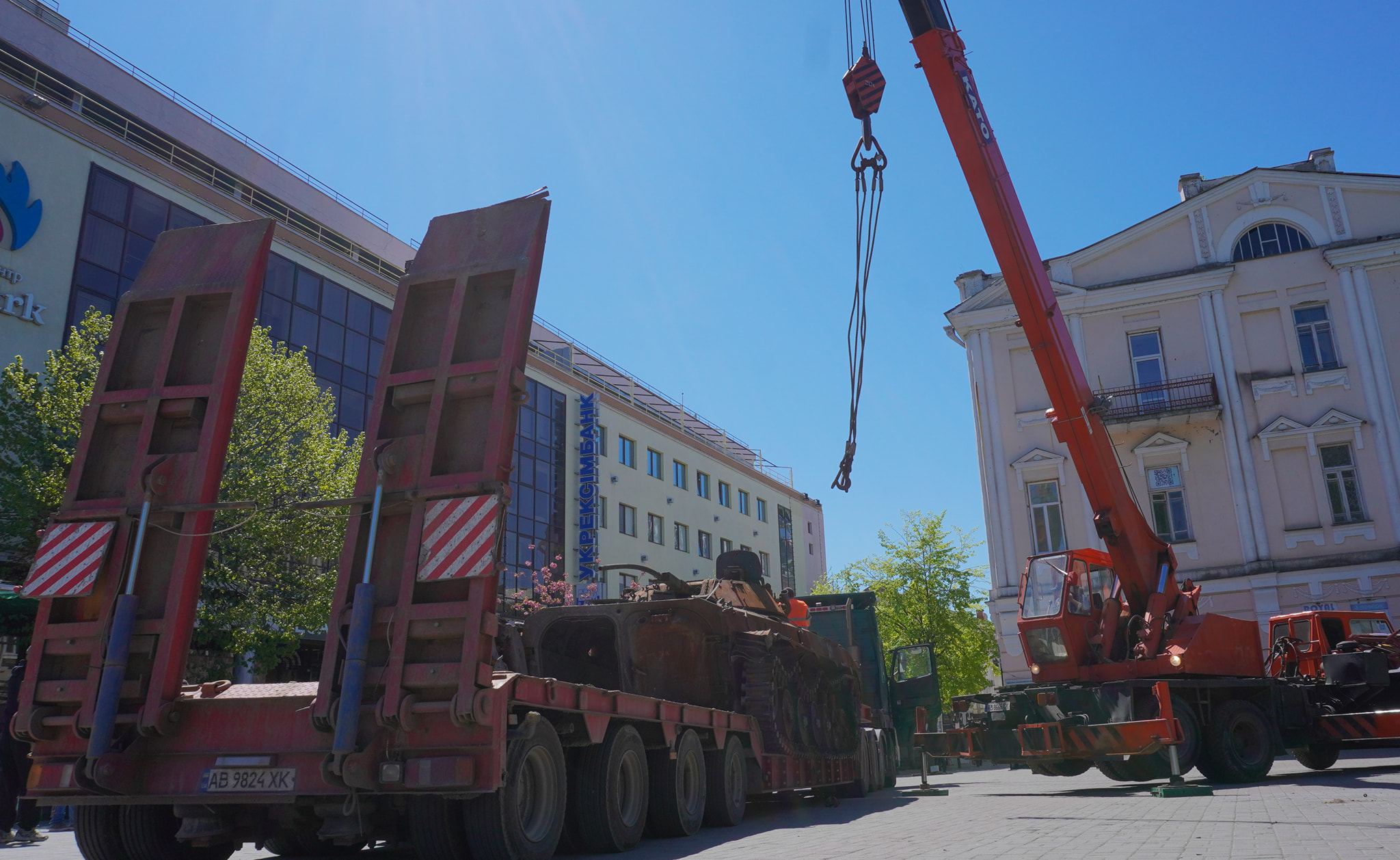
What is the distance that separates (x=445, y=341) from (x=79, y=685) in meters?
3.01

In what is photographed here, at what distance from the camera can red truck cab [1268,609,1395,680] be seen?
52.2ft

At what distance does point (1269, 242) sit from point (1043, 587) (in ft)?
56.5

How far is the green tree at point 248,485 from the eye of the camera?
16562 millimetres

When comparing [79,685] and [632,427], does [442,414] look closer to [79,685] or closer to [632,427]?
[79,685]

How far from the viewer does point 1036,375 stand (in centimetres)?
2717

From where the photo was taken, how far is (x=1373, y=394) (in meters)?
25.1

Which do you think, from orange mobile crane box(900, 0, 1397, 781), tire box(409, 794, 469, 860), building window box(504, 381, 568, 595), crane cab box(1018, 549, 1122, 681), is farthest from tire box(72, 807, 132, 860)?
building window box(504, 381, 568, 595)

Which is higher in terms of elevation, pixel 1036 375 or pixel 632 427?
pixel 632 427

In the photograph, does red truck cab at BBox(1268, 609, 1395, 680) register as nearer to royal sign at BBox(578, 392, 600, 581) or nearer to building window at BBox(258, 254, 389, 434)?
building window at BBox(258, 254, 389, 434)

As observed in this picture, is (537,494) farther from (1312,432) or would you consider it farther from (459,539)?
(459,539)

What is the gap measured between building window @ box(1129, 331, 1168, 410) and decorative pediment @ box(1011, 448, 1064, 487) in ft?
7.92

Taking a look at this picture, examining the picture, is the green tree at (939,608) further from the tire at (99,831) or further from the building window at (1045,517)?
the tire at (99,831)

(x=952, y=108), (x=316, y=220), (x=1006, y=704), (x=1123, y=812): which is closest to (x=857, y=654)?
(x=1006, y=704)

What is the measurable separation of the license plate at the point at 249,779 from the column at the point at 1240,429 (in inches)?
938
